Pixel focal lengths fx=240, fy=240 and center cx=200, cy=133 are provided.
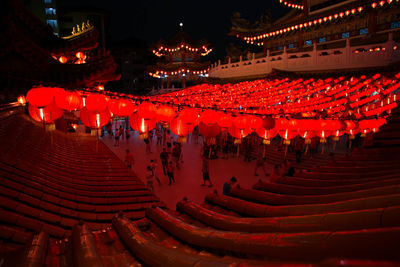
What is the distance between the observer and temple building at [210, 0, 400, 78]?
11977 mm

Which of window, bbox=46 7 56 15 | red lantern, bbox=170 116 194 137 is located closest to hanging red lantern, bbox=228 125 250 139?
red lantern, bbox=170 116 194 137

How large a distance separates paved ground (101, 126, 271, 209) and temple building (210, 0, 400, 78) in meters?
6.77

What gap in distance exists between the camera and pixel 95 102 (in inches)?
150

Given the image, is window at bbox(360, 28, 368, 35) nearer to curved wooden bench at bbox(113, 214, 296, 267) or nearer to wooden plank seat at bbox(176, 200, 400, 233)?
wooden plank seat at bbox(176, 200, 400, 233)

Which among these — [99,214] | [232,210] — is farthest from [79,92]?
[232,210]

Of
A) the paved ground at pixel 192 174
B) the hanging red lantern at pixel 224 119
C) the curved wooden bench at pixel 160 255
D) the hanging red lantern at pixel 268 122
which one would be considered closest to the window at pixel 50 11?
the paved ground at pixel 192 174

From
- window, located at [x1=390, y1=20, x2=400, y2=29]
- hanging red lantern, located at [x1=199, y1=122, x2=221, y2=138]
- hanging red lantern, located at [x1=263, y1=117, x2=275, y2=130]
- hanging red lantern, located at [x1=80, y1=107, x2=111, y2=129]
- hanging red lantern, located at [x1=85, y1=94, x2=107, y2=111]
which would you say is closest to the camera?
hanging red lantern, located at [x1=85, y1=94, x2=107, y2=111]

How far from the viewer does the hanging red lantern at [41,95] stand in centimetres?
343

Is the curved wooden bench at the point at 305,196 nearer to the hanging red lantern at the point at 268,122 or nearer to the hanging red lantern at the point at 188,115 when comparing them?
the hanging red lantern at the point at 188,115

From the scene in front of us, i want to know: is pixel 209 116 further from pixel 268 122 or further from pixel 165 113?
pixel 268 122

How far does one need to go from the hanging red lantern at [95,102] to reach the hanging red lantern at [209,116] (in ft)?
6.35

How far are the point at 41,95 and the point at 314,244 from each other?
3862mm

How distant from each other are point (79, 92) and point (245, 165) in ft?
28.0

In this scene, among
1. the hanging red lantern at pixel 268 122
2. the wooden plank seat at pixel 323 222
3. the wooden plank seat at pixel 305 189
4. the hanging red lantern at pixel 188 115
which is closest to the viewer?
the wooden plank seat at pixel 323 222
